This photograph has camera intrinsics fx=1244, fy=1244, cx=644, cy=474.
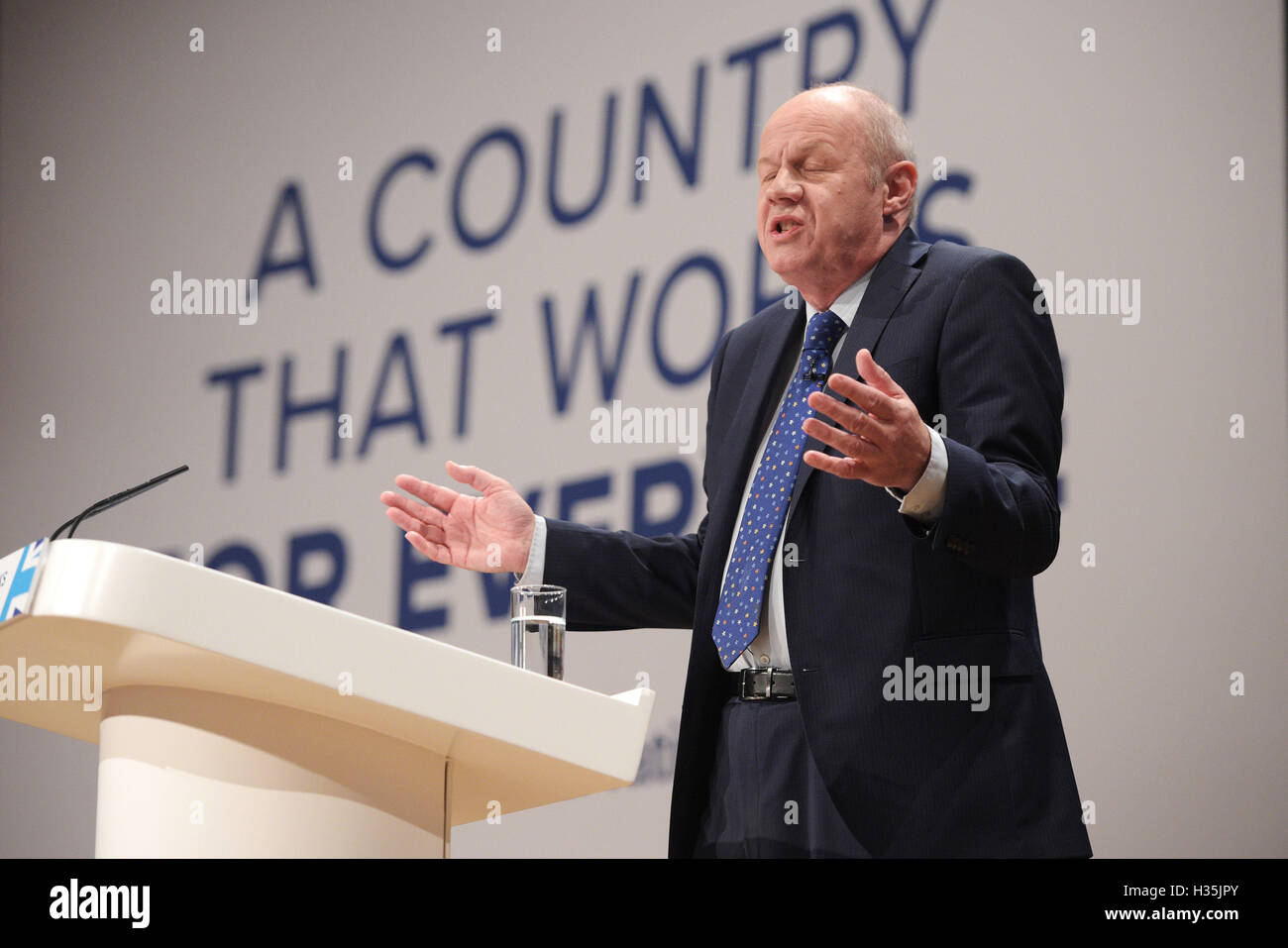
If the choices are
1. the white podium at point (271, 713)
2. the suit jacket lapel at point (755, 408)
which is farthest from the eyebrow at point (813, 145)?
the white podium at point (271, 713)

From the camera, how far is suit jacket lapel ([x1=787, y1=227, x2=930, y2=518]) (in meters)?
1.62

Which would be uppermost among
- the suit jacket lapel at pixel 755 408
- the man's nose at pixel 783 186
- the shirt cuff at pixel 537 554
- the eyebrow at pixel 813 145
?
the eyebrow at pixel 813 145

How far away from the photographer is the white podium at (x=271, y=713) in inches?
35.1

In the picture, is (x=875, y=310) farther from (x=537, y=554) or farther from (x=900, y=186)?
(x=537, y=554)

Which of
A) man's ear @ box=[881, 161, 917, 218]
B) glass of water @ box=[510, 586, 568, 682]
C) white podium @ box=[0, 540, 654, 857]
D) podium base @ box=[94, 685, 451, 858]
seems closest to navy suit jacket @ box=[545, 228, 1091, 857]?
man's ear @ box=[881, 161, 917, 218]

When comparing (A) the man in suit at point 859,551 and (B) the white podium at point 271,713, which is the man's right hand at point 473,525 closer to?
(A) the man in suit at point 859,551

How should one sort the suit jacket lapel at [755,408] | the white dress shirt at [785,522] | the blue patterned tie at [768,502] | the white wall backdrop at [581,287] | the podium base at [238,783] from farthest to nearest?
the white wall backdrop at [581,287] < the suit jacket lapel at [755,408] < the blue patterned tie at [768,502] < the white dress shirt at [785,522] < the podium base at [238,783]

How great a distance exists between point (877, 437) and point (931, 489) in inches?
4.8

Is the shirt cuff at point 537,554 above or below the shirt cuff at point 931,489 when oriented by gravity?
below

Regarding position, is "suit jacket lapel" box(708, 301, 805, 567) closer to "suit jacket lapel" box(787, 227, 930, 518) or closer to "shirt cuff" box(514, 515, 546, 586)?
"suit jacket lapel" box(787, 227, 930, 518)

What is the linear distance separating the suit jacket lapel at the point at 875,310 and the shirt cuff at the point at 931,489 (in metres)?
0.26
